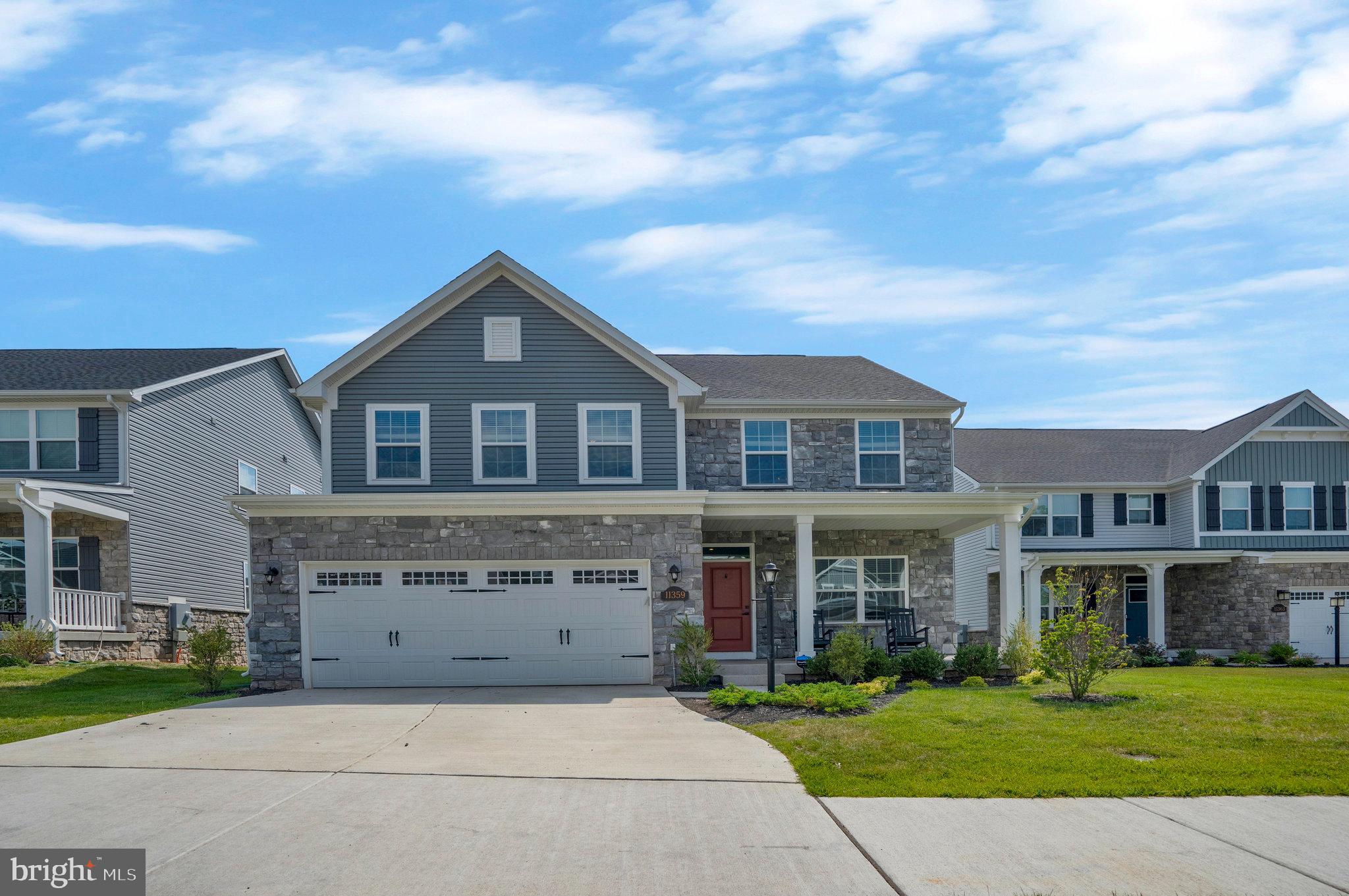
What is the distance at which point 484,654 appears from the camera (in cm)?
1722

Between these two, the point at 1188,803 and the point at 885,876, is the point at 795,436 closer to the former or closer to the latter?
the point at 1188,803

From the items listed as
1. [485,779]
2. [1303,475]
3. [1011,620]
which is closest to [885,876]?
[485,779]

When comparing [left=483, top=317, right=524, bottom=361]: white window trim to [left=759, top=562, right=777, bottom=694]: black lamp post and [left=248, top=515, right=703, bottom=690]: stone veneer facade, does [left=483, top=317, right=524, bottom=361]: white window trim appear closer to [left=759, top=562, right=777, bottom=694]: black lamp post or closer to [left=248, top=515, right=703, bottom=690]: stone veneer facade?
[left=248, top=515, right=703, bottom=690]: stone veneer facade

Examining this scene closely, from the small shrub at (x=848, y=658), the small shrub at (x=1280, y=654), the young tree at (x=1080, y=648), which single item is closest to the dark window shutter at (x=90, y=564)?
the small shrub at (x=848, y=658)

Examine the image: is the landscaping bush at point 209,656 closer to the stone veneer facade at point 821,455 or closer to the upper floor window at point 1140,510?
the stone veneer facade at point 821,455

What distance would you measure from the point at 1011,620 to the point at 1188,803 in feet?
33.2

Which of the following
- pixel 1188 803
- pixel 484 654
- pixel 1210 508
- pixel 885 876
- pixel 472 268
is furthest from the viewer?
pixel 1210 508

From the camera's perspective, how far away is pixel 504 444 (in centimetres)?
1920

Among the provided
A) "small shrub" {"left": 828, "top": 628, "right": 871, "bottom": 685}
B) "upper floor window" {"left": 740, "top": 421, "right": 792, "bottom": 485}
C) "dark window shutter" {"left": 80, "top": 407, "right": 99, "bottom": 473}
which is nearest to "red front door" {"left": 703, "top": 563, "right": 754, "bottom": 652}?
"upper floor window" {"left": 740, "top": 421, "right": 792, "bottom": 485}

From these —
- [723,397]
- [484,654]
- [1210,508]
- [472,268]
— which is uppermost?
[472,268]

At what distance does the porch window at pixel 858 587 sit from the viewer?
22.0m

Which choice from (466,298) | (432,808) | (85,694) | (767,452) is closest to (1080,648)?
(767,452)

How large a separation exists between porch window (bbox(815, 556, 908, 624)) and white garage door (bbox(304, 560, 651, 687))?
5.79 meters

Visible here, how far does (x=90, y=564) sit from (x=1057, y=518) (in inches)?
903
